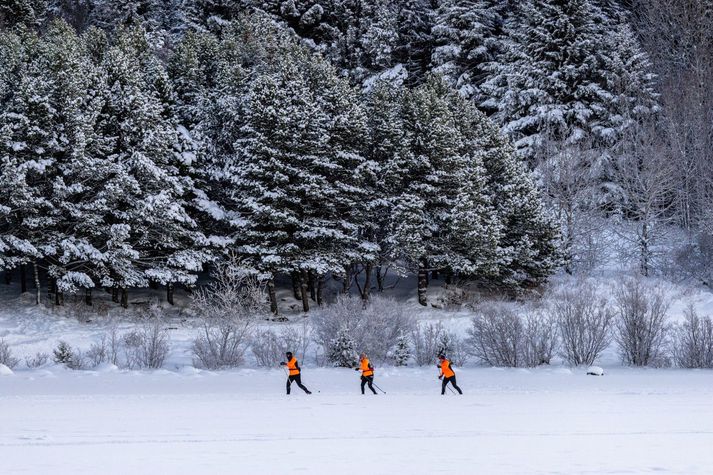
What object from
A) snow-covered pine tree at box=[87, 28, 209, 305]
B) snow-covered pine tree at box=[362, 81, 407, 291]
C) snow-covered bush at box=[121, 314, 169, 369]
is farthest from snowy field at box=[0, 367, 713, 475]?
snow-covered pine tree at box=[362, 81, 407, 291]

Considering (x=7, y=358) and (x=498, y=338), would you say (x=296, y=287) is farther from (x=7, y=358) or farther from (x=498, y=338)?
(x=7, y=358)

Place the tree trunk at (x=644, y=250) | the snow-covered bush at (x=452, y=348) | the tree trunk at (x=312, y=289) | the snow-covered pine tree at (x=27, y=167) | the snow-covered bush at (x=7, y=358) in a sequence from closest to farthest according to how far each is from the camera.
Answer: the snow-covered bush at (x=7, y=358)
the snow-covered bush at (x=452, y=348)
the snow-covered pine tree at (x=27, y=167)
the tree trunk at (x=312, y=289)
the tree trunk at (x=644, y=250)

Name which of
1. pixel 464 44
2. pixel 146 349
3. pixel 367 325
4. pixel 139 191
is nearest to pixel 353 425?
pixel 367 325

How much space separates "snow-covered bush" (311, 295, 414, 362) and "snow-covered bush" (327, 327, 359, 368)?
0.66 feet

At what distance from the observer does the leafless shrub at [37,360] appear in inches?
989

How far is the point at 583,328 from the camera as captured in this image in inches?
1009

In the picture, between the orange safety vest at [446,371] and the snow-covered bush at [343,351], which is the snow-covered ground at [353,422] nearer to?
the orange safety vest at [446,371]

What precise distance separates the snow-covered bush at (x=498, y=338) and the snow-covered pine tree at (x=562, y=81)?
2315 cm

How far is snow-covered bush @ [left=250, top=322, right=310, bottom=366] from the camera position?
25.5 m

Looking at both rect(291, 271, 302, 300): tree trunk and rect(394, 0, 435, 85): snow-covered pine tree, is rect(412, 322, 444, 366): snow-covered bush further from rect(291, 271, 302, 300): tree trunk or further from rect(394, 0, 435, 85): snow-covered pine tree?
rect(394, 0, 435, 85): snow-covered pine tree

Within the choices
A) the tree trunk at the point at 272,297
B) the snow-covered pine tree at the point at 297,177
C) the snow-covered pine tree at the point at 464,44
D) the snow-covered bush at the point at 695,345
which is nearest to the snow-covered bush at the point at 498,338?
the snow-covered bush at the point at 695,345

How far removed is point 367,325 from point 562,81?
29161 millimetres

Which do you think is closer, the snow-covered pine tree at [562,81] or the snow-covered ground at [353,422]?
the snow-covered ground at [353,422]

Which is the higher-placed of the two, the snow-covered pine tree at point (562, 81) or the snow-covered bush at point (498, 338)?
the snow-covered pine tree at point (562, 81)
